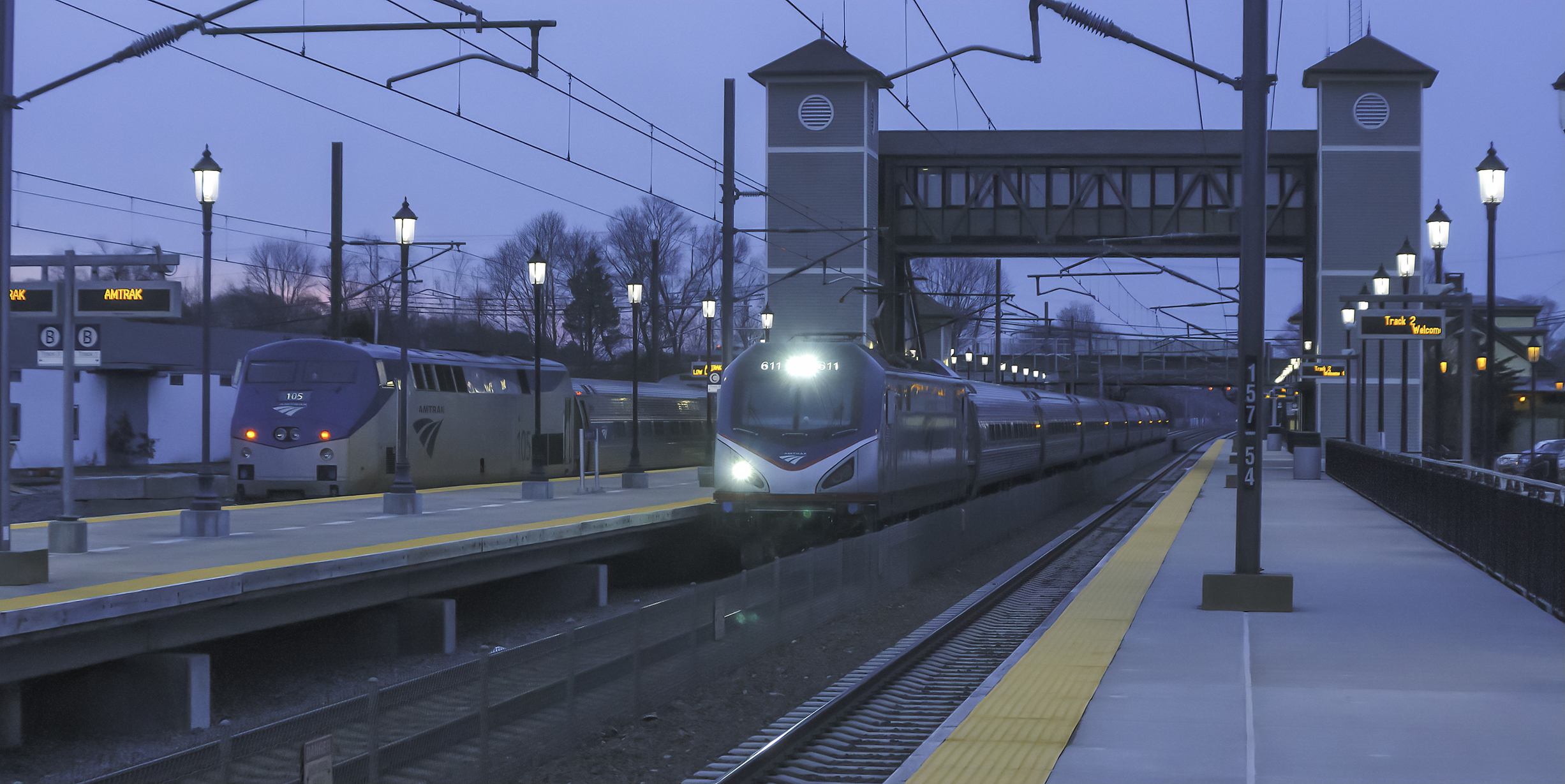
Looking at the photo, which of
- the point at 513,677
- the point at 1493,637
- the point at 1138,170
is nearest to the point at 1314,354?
the point at 1138,170

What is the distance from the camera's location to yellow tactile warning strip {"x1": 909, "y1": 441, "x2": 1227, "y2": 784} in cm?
813

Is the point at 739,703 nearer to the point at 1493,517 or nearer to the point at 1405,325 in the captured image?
the point at 1493,517

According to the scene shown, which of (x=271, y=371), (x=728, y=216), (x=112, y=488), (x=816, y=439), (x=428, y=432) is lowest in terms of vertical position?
(x=112, y=488)

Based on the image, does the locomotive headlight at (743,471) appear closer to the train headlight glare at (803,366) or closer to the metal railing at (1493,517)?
the train headlight glare at (803,366)

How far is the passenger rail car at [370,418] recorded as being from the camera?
989 inches

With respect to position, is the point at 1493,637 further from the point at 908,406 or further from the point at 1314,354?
the point at 1314,354

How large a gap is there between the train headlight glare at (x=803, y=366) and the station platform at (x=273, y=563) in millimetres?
2635

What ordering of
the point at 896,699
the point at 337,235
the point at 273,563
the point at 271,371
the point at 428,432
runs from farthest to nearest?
the point at 337,235
the point at 428,432
the point at 271,371
the point at 273,563
the point at 896,699

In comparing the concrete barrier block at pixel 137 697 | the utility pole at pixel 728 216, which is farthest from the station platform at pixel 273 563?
the utility pole at pixel 728 216

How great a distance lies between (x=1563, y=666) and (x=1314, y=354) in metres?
49.0

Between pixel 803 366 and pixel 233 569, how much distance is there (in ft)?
32.8

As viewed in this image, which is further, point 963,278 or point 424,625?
point 963,278

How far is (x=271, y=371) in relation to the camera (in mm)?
25828

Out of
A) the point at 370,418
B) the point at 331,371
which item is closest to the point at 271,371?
the point at 331,371
